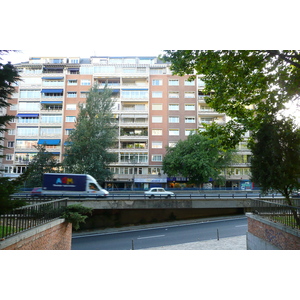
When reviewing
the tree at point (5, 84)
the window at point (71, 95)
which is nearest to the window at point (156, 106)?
the window at point (71, 95)

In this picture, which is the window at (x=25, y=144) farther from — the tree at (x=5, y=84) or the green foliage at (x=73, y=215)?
the green foliage at (x=73, y=215)

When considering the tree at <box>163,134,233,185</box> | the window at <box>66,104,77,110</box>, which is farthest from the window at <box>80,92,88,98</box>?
the tree at <box>163,134,233,185</box>

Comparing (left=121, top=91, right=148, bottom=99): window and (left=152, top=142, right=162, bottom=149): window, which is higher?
(left=121, top=91, right=148, bottom=99): window

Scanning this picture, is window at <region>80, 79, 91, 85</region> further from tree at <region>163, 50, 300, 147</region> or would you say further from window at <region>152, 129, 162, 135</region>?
tree at <region>163, 50, 300, 147</region>

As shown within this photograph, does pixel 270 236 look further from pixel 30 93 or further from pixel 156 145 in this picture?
pixel 156 145

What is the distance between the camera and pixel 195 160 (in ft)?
46.8

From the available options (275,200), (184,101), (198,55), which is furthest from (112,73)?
(275,200)

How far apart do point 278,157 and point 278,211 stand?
108cm

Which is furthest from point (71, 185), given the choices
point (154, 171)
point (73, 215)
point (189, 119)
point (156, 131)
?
point (154, 171)

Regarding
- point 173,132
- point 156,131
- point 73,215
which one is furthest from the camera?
point 173,132

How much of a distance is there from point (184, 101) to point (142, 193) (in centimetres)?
383

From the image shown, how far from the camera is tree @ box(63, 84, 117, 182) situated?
752cm

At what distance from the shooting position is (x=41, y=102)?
7.63 meters

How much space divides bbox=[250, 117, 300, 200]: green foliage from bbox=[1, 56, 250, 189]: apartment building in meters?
0.68
